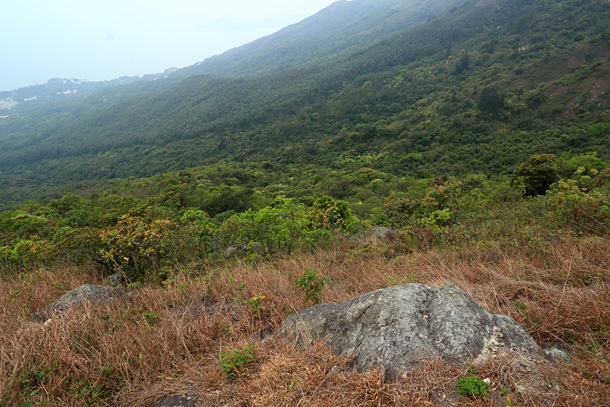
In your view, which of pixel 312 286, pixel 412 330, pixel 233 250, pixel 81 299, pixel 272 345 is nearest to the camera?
pixel 412 330

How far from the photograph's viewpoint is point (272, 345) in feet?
7.42

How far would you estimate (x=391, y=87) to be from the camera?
3716 inches

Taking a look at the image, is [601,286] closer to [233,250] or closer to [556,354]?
[556,354]

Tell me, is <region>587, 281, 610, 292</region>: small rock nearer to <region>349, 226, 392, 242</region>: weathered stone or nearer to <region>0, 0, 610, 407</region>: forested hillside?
<region>0, 0, 610, 407</region>: forested hillside

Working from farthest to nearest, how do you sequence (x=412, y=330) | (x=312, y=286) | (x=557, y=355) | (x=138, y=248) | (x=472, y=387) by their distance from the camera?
1. (x=138, y=248)
2. (x=312, y=286)
3. (x=412, y=330)
4. (x=557, y=355)
5. (x=472, y=387)

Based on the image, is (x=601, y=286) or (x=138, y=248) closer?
(x=601, y=286)

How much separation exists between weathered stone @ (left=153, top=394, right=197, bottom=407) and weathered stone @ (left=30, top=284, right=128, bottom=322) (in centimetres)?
175

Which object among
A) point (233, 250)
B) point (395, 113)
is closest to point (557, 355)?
point (233, 250)

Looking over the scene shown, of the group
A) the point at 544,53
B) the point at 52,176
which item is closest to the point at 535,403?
the point at 544,53

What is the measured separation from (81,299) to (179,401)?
6.87 feet

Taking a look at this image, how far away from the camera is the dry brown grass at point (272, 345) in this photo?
1.65 m

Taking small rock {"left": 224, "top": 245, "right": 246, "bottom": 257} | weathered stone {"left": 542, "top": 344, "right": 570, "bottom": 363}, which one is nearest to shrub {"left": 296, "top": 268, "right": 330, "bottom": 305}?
weathered stone {"left": 542, "top": 344, "right": 570, "bottom": 363}

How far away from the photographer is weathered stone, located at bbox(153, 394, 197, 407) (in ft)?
6.19

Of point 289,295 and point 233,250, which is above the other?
point 289,295
